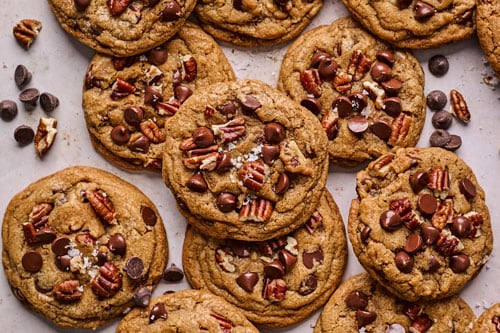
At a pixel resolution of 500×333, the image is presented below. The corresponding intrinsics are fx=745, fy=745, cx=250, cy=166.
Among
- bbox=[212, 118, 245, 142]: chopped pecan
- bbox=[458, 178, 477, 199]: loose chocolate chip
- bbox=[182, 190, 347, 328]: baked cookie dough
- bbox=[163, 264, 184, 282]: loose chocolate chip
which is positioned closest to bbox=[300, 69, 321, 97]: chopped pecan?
bbox=[212, 118, 245, 142]: chopped pecan

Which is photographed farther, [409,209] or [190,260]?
[190,260]

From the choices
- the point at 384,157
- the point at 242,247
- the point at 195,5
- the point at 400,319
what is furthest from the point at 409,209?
the point at 195,5

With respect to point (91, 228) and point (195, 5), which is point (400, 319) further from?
point (195, 5)

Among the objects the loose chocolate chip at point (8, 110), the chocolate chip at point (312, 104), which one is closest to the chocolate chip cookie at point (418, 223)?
the chocolate chip at point (312, 104)

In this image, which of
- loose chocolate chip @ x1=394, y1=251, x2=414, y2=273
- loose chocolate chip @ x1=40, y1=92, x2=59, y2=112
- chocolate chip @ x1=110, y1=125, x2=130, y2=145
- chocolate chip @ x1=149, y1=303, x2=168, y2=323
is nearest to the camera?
loose chocolate chip @ x1=394, y1=251, x2=414, y2=273

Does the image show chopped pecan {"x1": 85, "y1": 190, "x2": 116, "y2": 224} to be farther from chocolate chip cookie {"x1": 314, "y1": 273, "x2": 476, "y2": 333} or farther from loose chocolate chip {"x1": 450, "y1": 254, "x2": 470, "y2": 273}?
loose chocolate chip {"x1": 450, "y1": 254, "x2": 470, "y2": 273}

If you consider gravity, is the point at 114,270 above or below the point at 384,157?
below

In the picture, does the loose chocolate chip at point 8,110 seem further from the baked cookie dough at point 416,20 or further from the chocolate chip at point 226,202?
the baked cookie dough at point 416,20
